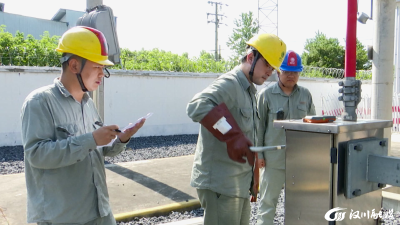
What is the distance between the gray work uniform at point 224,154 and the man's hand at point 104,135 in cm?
61

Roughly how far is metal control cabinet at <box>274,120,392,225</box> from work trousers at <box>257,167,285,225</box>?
5.02 feet

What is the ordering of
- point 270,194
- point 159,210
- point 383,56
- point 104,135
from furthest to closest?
point 383,56, point 159,210, point 270,194, point 104,135

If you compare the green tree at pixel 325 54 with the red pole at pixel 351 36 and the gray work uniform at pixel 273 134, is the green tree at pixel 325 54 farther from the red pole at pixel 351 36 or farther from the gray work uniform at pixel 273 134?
the red pole at pixel 351 36

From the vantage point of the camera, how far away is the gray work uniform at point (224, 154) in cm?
224

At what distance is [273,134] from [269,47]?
136 centimetres

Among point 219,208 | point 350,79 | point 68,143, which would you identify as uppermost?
point 350,79

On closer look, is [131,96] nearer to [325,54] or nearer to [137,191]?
[137,191]

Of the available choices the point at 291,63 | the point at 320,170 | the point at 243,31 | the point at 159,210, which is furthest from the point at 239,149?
the point at 243,31

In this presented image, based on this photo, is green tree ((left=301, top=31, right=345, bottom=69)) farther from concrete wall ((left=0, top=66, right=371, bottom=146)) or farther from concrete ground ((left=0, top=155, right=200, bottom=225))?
concrete ground ((left=0, top=155, right=200, bottom=225))

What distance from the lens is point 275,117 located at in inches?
137

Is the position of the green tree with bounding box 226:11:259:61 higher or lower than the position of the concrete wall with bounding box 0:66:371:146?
higher

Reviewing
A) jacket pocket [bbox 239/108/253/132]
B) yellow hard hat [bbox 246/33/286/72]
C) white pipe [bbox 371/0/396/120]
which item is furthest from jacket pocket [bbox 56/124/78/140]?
white pipe [bbox 371/0/396/120]

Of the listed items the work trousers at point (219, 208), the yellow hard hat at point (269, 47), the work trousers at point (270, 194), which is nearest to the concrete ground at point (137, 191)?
the work trousers at point (270, 194)

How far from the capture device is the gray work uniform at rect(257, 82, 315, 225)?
3369 millimetres
